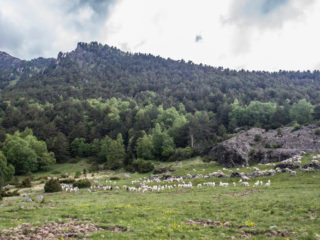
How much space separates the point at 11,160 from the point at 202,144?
6154 cm

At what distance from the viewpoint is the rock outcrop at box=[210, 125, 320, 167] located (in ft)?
160

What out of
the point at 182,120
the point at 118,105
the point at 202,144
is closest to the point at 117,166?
the point at 202,144

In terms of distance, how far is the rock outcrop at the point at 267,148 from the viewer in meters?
48.8

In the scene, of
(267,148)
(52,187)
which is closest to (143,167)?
(52,187)

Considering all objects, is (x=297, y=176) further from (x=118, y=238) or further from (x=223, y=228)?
(x=118, y=238)

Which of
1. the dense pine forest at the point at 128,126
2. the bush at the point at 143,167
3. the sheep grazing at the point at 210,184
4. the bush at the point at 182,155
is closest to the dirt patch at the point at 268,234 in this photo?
the sheep grazing at the point at 210,184

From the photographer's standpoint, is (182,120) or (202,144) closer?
(202,144)

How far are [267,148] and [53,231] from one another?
55.5 metres

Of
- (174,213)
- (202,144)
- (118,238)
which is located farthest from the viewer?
(202,144)

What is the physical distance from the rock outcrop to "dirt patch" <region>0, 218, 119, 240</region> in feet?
136

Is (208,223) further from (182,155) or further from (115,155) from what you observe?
(115,155)

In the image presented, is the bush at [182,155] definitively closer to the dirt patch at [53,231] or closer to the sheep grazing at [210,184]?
the sheep grazing at [210,184]

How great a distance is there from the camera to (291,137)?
60031 mm

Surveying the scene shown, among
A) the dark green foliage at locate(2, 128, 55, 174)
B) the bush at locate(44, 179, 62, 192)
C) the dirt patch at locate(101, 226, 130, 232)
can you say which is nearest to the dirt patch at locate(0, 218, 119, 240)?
the dirt patch at locate(101, 226, 130, 232)
